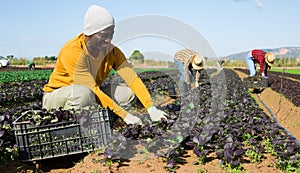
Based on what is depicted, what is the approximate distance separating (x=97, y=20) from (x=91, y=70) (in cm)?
78

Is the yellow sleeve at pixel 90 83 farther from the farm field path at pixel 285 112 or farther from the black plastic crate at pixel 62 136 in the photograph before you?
the farm field path at pixel 285 112

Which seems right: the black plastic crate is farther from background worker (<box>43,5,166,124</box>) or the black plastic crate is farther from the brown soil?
background worker (<box>43,5,166,124</box>)

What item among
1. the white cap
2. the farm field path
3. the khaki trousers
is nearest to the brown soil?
the khaki trousers

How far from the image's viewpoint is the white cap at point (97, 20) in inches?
131

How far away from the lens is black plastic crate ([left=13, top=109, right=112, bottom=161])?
2936 millimetres

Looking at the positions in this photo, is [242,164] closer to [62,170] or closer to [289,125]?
[62,170]

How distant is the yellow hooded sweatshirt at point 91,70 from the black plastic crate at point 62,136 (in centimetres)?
32

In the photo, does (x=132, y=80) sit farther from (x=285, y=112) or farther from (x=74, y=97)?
(x=285, y=112)

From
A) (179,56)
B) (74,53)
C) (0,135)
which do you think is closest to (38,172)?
(0,135)

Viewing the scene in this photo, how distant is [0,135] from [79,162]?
80 cm

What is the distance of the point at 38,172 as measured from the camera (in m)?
3.15

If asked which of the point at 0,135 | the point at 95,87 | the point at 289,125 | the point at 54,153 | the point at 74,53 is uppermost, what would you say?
the point at 74,53

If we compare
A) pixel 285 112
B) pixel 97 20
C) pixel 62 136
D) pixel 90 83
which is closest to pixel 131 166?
pixel 62 136

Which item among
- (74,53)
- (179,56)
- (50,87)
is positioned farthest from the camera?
(179,56)
